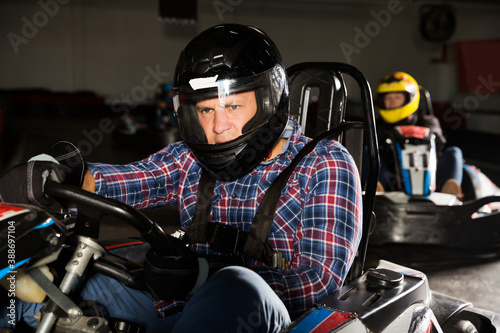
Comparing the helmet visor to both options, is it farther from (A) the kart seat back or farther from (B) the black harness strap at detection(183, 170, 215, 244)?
(A) the kart seat back

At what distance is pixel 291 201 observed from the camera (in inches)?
44.8

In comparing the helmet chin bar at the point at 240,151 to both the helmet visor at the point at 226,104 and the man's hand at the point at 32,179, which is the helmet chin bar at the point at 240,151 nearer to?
the helmet visor at the point at 226,104

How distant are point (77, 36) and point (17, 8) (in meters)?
1.26

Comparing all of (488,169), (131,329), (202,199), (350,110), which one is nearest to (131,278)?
(131,329)

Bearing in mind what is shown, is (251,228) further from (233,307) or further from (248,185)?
(233,307)

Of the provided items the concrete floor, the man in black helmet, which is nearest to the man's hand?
the man in black helmet

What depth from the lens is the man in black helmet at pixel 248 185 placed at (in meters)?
1.04

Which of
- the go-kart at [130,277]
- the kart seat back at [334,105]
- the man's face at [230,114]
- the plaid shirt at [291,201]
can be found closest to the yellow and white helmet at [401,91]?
the kart seat back at [334,105]

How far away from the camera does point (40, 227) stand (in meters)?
0.75

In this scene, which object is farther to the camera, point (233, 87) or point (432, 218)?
point (432, 218)

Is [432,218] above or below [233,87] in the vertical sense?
below

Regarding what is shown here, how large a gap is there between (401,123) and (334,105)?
84.5 inches

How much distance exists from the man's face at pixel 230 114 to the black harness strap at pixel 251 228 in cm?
13

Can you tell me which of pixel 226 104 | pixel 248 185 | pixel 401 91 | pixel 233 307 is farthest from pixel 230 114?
pixel 401 91
